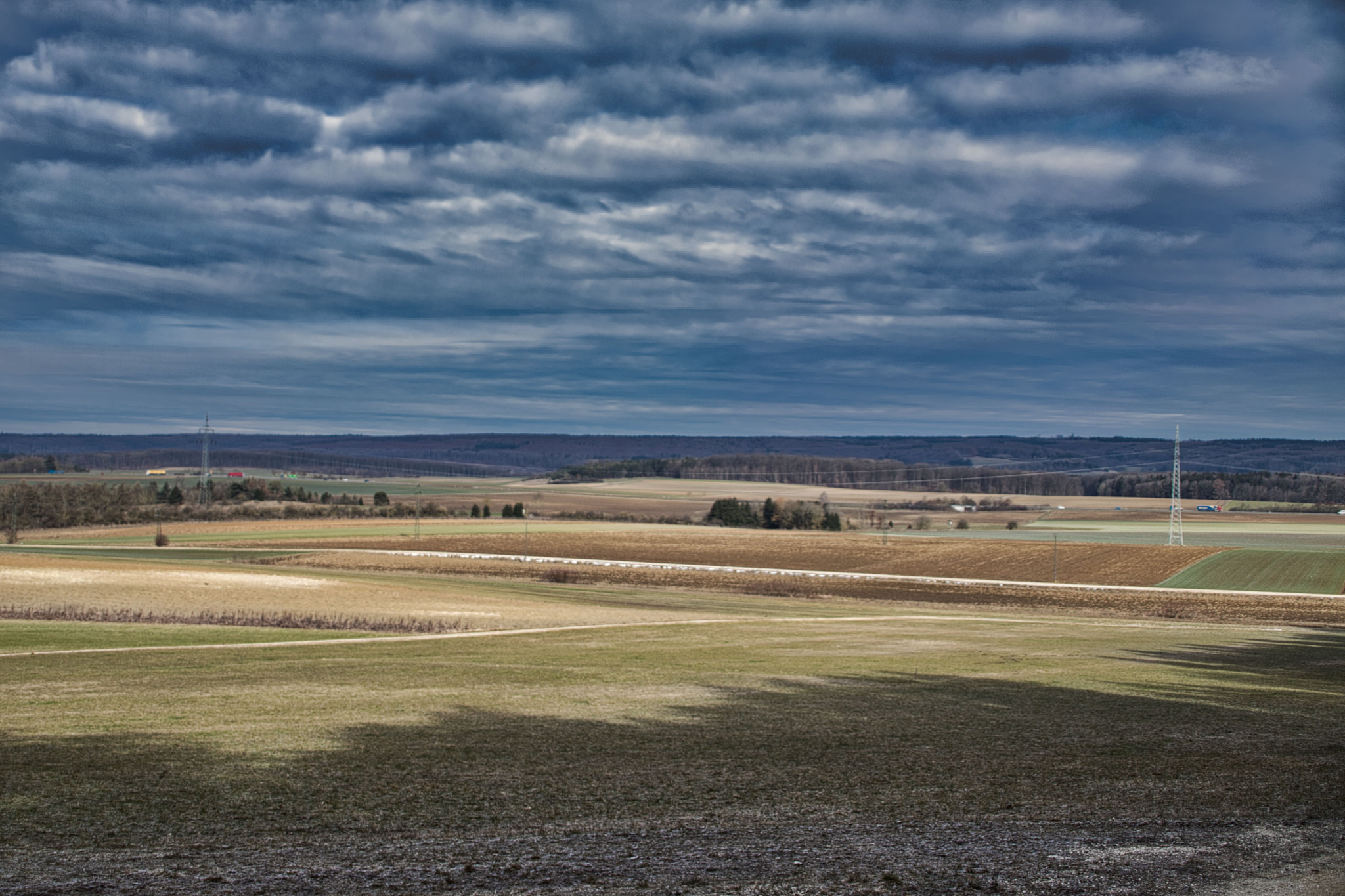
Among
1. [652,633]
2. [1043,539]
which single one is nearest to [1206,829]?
[652,633]

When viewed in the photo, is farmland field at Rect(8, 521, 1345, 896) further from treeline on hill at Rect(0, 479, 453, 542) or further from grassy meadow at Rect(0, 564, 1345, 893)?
treeline on hill at Rect(0, 479, 453, 542)

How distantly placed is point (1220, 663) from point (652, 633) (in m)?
14.3

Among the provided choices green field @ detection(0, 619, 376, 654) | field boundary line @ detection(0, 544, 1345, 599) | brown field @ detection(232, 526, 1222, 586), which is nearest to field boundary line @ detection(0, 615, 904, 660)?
green field @ detection(0, 619, 376, 654)

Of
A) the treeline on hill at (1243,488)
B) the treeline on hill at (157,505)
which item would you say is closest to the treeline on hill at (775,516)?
the treeline on hill at (157,505)

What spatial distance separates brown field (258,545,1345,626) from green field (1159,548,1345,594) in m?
7.29

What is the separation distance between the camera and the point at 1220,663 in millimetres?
21469

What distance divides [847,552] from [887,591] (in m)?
27.3

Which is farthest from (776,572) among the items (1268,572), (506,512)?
(506,512)

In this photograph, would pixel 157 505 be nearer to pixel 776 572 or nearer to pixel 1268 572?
pixel 776 572

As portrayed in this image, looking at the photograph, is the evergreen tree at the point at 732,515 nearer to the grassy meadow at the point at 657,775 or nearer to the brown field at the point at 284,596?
the brown field at the point at 284,596

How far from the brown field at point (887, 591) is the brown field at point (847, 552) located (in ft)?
27.7

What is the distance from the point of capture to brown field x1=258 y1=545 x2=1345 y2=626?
156 ft

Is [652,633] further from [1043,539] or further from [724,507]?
[724,507]

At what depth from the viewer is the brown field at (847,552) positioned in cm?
7006
